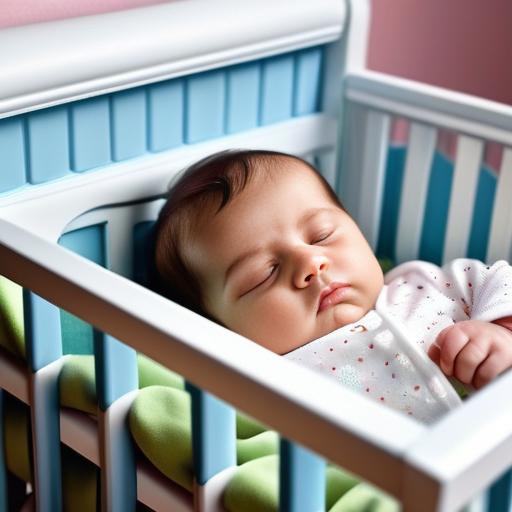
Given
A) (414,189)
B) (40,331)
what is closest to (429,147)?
(414,189)

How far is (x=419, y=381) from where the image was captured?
3.18ft

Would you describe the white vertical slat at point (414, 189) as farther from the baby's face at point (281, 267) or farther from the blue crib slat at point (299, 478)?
the blue crib slat at point (299, 478)

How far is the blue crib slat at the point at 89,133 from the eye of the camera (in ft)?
3.67

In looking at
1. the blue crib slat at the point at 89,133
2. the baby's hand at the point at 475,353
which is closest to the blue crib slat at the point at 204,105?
the blue crib slat at the point at 89,133

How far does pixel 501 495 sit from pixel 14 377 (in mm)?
537

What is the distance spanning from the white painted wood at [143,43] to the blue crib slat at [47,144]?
1.2 inches

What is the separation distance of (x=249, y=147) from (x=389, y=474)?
79cm

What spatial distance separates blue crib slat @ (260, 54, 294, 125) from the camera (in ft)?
4.34

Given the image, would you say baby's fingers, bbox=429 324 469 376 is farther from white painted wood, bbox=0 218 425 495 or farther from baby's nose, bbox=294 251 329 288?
white painted wood, bbox=0 218 425 495

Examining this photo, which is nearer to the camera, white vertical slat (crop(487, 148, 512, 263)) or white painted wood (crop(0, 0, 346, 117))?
white painted wood (crop(0, 0, 346, 117))

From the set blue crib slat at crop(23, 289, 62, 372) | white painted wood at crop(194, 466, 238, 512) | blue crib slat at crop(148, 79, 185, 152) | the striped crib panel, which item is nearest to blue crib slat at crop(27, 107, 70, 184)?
the striped crib panel

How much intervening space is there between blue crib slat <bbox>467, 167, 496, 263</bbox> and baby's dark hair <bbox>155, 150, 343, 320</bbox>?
0.99 feet

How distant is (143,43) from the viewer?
43.8 inches

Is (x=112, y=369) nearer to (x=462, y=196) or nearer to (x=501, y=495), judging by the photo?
(x=501, y=495)
